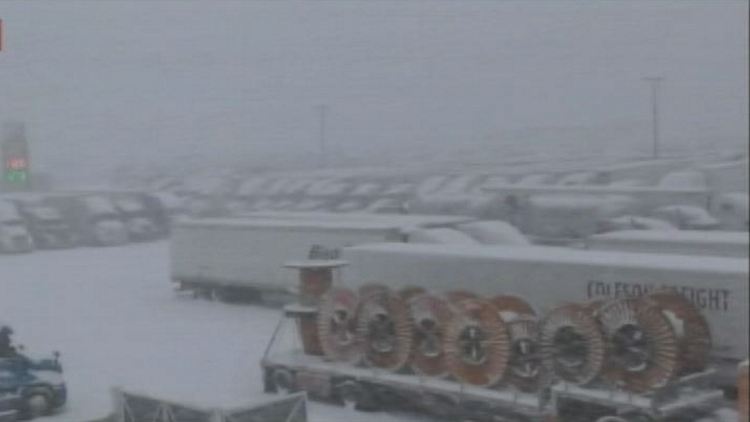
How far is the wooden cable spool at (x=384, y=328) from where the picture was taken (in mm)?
4711

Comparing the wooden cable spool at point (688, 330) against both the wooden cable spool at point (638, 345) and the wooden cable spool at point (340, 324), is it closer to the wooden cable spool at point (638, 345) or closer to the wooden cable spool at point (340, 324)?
the wooden cable spool at point (638, 345)

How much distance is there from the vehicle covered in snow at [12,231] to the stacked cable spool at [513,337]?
1370mm

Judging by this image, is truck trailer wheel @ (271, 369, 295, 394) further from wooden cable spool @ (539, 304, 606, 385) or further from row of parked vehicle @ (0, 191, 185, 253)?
wooden cable spool @ (539, 304, 606, 385)

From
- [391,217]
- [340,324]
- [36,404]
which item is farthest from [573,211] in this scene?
[36,404]

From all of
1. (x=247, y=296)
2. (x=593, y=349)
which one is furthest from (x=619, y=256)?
(x=247, y=296)

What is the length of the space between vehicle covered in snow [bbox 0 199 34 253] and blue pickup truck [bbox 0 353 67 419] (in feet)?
1.83

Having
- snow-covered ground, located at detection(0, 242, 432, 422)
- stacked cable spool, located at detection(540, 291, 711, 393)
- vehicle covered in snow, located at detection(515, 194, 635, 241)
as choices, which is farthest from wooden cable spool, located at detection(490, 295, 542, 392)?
snow-covered ground, located at detection(0, 242, 432, 422)

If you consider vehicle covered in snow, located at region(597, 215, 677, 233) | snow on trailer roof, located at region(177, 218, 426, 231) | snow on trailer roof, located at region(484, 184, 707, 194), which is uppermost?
snow on trailer roof, located at region(484, 184, 707, 194)

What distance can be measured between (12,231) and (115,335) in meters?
1.50

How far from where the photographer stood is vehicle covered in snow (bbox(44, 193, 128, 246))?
412cm

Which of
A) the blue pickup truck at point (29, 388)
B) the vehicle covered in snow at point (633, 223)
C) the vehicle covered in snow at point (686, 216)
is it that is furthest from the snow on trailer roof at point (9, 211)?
the vehicle covered in snow at point (686, 216)

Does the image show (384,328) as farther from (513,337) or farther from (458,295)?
(513,337)

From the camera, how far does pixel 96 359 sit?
5.18m

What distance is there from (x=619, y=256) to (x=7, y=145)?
2.32 metres
